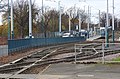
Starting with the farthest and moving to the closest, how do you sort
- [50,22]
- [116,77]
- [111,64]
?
[50,22] < [111,64] < [116,77]

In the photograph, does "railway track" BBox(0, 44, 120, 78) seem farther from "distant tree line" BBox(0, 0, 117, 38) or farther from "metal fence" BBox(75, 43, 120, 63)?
"distant tree line" BBox(0, 0, 117, 38)

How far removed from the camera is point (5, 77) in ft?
44.9

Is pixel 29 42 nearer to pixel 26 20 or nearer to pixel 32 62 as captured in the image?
pixel 32 62

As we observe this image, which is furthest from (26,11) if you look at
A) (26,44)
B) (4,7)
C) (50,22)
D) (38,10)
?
(26,44)

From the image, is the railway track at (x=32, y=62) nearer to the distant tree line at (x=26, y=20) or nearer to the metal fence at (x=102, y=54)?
the metal fence at (x=102, y=54)

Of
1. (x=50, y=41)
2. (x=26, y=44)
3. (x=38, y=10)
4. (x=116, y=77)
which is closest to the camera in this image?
(x=116, y=77)

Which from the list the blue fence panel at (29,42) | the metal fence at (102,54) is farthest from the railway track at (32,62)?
the blue fence panel at (29,42)

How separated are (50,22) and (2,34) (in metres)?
22.1

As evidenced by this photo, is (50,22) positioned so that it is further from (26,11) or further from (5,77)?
(5,77)

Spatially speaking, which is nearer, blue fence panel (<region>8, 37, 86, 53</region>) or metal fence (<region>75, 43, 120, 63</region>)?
metal fence (<region>75, 43, 120, 63</region>)

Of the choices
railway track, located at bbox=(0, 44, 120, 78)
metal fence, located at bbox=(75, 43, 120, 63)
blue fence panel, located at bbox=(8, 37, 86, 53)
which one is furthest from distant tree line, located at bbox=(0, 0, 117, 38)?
railway track, located at bbox=(0, 44, 120, 78)

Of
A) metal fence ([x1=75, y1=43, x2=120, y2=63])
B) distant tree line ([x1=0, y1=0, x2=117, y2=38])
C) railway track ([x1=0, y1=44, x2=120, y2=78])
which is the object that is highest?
distant tree line ([x1=0, y1=0, x2=117, y2=38])

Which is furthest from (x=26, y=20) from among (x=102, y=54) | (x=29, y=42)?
(x=102, y=54)

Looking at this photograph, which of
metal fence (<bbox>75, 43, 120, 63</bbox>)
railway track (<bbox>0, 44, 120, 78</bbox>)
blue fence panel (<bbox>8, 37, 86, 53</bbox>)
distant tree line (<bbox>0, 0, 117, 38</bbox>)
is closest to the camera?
railway track (<bbox>0, 44, 120, 78</bbox>)
